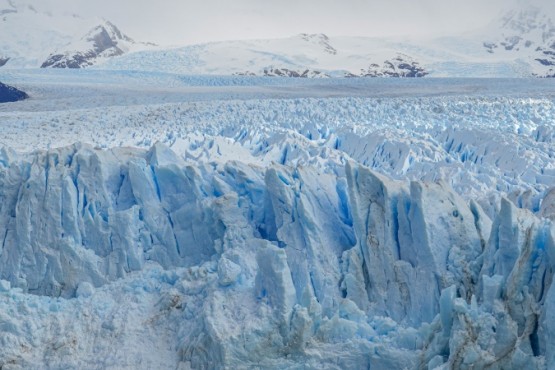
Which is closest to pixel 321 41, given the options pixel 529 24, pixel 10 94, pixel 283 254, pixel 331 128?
pixel 529 24

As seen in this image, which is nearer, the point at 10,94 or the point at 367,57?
the point at 10,94

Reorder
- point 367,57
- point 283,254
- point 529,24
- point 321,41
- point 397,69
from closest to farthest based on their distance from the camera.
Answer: point 283,254, point 397,69, point 367,57, point 321,41, point 529,24

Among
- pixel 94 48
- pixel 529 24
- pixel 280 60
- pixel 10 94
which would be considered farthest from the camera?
pixel 529 24

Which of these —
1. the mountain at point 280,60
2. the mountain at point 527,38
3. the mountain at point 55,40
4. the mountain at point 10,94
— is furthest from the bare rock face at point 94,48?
the mountain at point 527,38

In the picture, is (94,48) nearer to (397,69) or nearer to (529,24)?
(397,69)

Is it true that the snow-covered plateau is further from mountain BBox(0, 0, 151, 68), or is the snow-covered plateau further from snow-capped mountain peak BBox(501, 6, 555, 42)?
snow-capped mountain peak BBox(501, 6, 555, 42)

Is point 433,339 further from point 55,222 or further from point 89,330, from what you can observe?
point 55,222

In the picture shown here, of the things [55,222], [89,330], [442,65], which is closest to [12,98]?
[55,222]
